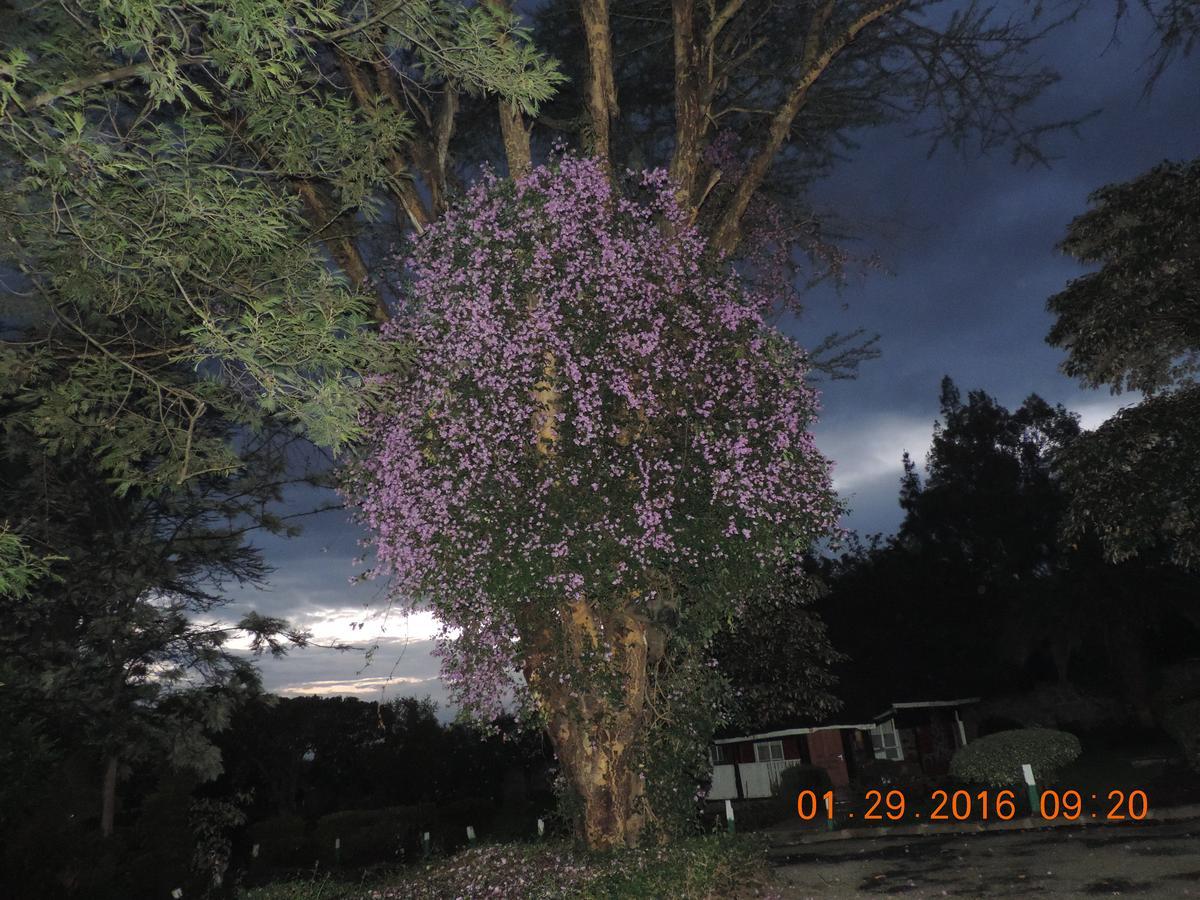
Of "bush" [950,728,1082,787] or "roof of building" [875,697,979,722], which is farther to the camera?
"roof of building" [875,697,979,722]

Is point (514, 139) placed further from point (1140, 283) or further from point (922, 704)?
point (922, 704)

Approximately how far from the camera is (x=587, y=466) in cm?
976

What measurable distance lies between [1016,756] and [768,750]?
1293 centimetres

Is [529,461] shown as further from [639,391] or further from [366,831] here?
[366,831]

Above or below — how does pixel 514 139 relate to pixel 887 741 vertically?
above

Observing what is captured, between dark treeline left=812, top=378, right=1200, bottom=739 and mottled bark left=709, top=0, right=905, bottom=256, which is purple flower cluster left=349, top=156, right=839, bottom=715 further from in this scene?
dark treeline left=812, top=378, right=1200, bottom=739

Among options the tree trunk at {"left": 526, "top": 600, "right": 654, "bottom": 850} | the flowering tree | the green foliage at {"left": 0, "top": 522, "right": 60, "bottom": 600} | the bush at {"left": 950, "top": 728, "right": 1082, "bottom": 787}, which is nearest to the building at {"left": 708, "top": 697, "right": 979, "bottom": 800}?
the bush at {"left": 950, "top": 728, "right": 1082, "bottom": 787}

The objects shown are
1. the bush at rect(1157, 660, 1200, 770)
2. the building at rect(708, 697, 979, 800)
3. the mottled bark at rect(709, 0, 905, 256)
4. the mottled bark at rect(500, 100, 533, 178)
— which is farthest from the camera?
the building at rect(708, 697, 979, 800)

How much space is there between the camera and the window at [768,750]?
109ft

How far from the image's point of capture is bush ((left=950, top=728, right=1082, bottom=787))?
70.9 ft

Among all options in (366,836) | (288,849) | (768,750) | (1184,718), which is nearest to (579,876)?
(1184,718)

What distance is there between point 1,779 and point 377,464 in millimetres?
8317

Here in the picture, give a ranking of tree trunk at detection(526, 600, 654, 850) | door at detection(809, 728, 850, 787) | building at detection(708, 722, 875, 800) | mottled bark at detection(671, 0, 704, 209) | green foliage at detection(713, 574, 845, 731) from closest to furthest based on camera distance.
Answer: tree trunk at detection(526, 600, 654, 850)
mottled bark at detection(671, 0, 704, 209)
green foliage at detection(713, 574, 845, 731)
door at detection(809, 728, 850, 787)
building at detection(708, 722, 875, 800)
